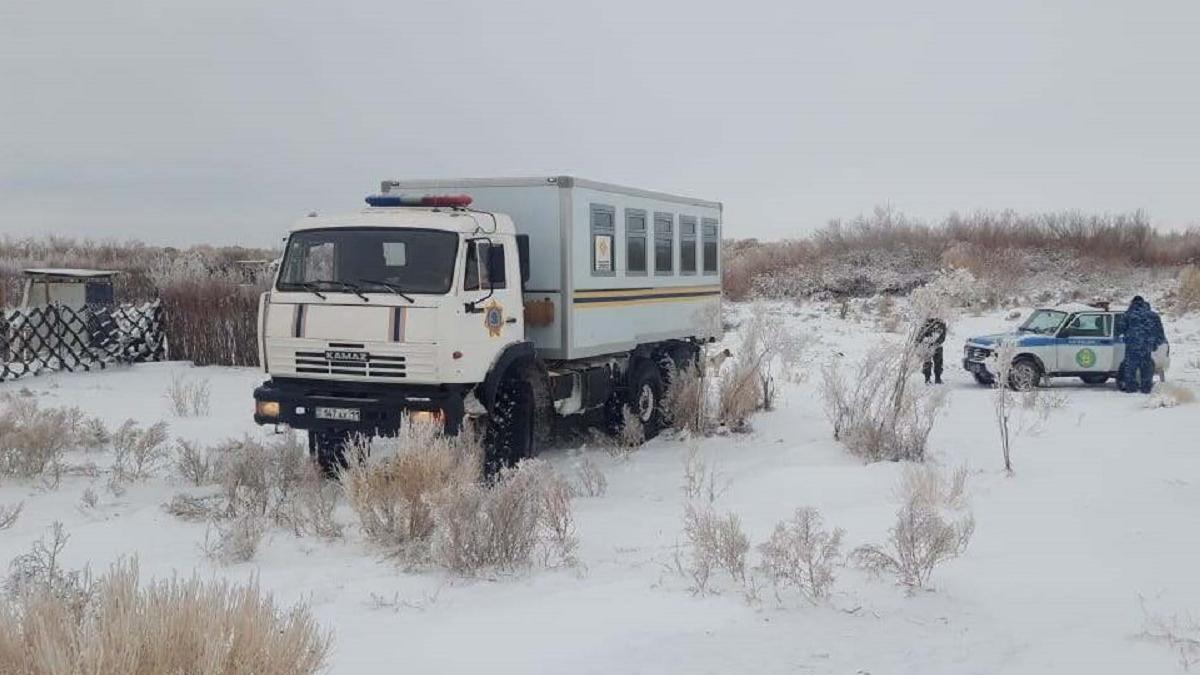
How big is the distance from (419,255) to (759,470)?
4191mm

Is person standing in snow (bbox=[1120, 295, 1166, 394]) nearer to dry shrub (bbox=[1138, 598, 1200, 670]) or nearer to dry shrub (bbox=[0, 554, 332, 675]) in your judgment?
dry shrub (bbox=[1138, 598, 1200, 670])

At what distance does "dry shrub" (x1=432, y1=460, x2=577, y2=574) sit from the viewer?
6.70m

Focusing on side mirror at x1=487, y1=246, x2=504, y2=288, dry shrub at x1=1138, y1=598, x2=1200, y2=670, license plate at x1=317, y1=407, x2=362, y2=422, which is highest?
side mirror at x1=487, y1=246, x2=504, y2=288

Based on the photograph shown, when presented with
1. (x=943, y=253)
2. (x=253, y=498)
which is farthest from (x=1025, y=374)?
(x=943, y=253)

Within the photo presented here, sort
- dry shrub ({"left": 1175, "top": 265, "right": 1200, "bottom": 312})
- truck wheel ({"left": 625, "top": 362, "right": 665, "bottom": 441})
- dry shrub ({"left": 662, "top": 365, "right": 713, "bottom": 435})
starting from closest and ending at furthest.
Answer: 1. truck wheel ({"left": 625, "top": 362, "right": 665, "bottom": 441})
2. dry shrub ({"left": 662, "top": 365, "right": 713, "bottom": 435})
3. dry shrub ({"left": 1175, "top": 265, "right": 1200, "bottom": 312})

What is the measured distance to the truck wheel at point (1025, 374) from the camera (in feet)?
57.3

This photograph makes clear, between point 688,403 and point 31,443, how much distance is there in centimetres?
761

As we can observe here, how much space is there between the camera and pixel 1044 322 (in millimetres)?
19031

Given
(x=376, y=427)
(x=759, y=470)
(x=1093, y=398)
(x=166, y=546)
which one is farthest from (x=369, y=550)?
(x=1093, y=398)

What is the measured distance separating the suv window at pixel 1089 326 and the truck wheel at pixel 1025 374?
81cm

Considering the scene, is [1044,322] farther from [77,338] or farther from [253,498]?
[77,338]

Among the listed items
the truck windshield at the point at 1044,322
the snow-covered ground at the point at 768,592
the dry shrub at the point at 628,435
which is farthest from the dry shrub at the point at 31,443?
the truck windshield at the point at 1044,322

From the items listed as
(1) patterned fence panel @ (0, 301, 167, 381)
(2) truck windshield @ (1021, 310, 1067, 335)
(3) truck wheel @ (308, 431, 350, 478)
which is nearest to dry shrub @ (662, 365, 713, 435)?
(3) truck wheel @ (308, 431, 350, 478)

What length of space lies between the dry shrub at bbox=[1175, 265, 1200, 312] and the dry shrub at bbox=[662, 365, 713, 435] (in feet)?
78.2
